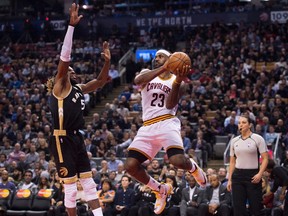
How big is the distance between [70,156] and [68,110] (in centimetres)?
65

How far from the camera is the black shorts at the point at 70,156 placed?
9484mm

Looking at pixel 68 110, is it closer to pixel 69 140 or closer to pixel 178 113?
pixel 69 140

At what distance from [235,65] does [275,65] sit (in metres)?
1.73

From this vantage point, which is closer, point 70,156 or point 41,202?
point 70,156

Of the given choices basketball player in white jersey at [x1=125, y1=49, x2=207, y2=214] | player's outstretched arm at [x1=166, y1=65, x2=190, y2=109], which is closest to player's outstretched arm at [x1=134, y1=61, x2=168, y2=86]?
basketball player in white jersey at [x1=125, y1=49, x2=207, y2=214]

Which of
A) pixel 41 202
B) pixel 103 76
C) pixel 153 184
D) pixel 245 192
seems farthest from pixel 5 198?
pixel 103 76

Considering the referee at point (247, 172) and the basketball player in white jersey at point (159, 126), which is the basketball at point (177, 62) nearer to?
the basketball player in white jersey at point (159, 126)

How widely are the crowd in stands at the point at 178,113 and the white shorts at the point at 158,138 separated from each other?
17.9 ft

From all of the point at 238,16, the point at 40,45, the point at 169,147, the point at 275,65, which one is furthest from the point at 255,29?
the point at 169,147

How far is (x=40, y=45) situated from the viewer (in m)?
34.7

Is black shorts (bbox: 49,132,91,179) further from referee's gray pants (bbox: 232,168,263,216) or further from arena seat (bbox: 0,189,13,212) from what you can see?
arena seat (bbox: 0,189,13,212)

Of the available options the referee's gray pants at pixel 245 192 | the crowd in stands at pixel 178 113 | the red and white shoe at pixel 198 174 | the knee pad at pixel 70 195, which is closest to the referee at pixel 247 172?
the referee's gray pants at pixel 245 192

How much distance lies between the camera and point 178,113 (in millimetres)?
22125

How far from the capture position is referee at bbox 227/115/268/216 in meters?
12.0
